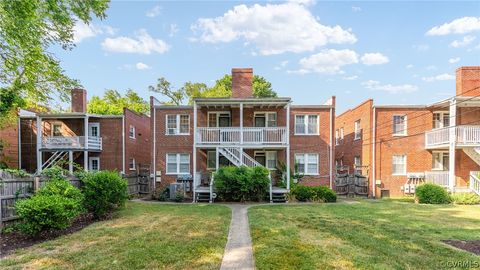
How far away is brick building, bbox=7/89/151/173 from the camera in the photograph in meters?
21.9

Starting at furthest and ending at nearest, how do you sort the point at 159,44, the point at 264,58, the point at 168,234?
the point at 264,58, the point at 159,44, the point at 168,234

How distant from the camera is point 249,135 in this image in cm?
1838

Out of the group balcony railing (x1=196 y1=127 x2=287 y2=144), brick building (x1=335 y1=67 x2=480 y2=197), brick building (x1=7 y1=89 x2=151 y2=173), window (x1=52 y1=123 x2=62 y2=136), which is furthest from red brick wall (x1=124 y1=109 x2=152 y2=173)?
brick building (x1=335 y1=67 x2=480 y2=197)

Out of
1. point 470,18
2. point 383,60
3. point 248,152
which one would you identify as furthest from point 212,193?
point 470,18

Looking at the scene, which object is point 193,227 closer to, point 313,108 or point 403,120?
→ point 313,108

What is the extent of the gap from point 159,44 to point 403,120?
1868 cm

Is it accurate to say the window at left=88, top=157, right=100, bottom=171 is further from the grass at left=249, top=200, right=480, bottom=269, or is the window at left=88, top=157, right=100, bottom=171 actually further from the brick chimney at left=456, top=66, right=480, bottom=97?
the brick chimney at left=456, top=66, right=480, bottom=97

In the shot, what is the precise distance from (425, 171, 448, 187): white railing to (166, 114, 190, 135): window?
1678 cm

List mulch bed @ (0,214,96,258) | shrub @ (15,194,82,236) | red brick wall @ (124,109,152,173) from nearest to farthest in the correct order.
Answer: mulch bed @ (0,214,96,258), shrub @ (15,194,82,236), red brick wall @ (124,109,152,173)

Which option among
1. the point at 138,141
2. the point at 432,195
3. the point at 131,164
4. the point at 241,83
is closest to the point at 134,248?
the point at 241,83

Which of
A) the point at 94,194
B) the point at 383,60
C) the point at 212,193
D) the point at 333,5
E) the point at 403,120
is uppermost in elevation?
the point at 333,5

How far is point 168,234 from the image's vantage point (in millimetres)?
7945

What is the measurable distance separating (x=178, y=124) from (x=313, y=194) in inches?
403

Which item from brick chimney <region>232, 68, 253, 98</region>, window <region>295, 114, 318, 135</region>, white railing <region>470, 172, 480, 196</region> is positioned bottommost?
white railing <region>470, 172, 480, 196</region>
